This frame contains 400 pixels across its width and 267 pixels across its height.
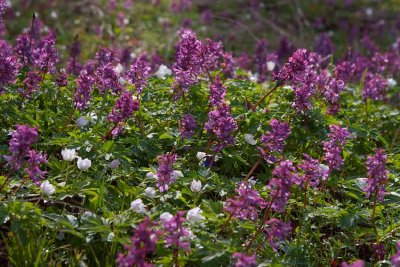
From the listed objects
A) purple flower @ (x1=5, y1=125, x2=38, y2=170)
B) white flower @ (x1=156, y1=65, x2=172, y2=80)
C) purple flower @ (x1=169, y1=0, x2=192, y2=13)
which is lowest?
purple flower @ (x1=169, y1=0, x2=192, y2=13)

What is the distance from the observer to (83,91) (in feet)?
14.4

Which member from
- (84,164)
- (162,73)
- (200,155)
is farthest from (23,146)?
(162,73)

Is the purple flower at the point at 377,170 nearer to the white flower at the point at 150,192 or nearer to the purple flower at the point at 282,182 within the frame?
the purple flower at the point at 282,182

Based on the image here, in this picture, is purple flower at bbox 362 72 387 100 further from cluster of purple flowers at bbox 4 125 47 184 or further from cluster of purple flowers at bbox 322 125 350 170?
cluster of purple flowers at bbox 4 125 47 184

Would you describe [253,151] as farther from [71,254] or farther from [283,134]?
[71,254]

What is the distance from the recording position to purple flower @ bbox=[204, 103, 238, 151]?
12.5ft

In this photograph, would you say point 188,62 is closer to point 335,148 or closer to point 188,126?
point 188,126

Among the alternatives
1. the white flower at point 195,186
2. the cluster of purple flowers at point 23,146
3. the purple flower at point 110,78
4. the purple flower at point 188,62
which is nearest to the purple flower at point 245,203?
the white flower at point 195,186

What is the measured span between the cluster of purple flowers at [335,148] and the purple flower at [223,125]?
25.0 inches

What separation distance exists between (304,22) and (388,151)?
21.2ft

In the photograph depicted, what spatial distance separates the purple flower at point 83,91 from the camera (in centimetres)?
435

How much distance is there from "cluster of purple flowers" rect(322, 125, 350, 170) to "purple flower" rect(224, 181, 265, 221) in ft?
2.26

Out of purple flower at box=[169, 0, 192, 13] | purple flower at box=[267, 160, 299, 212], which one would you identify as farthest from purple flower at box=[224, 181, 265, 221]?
purple flower at box=[169, 0, 192, 13]

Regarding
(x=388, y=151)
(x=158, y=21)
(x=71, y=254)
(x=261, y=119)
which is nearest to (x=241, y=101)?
(x=261, y=119)
